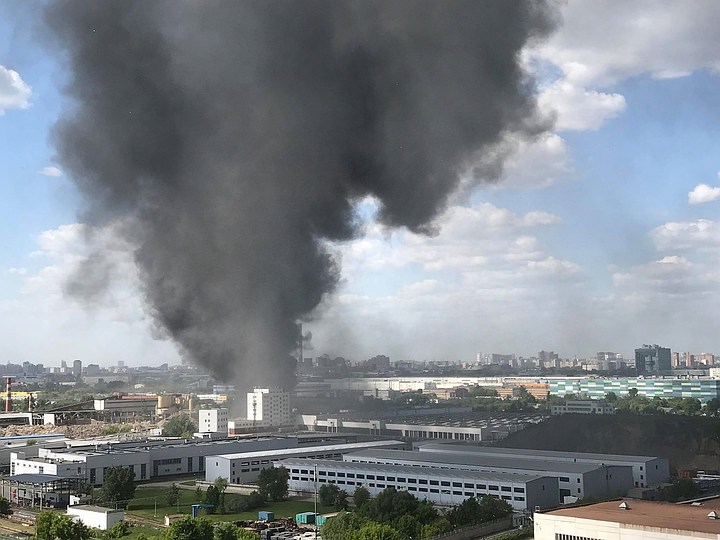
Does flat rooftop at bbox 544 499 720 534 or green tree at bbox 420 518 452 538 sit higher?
flat rooftop at bbox 544 499 720 534

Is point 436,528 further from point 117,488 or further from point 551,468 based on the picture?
point 117,488

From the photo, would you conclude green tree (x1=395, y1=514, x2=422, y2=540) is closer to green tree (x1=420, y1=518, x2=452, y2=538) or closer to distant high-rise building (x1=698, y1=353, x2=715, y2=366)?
green tree (x1=420, y1=518, x2=452, y2=538)

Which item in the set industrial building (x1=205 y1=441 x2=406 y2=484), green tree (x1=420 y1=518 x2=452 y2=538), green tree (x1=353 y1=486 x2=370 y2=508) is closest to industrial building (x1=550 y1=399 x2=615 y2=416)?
industrial building (x1=205 y1=441 x2=406 y2=484)

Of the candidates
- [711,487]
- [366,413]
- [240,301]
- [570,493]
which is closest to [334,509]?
[570,493]

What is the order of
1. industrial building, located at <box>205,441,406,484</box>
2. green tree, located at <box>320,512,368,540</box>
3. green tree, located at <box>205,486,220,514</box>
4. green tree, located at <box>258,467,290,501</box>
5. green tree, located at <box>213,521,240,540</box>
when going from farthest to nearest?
industrial building, located at <box>205,441,406,484</box> → green tree, located at <box>258,467,290,501</box> → green tree, located at <box>205,486,220,514</box> → green tree, located at <box>320,512,368,540</box> → green tree, located at <box>213,521,240,540</box>

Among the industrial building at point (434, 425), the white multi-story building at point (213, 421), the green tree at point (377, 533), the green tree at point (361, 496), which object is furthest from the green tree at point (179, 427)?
the green tree at point (377, 533)

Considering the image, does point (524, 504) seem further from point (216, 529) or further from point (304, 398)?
point (304, 398)
